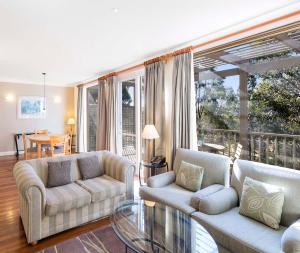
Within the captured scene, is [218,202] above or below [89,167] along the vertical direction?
below

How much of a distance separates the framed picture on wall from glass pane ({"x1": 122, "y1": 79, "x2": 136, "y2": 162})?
12.3 ft

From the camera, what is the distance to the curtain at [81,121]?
22.9 ft

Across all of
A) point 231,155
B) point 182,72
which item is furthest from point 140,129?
point 231,155

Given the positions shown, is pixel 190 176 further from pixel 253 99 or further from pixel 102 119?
pixel 102 119

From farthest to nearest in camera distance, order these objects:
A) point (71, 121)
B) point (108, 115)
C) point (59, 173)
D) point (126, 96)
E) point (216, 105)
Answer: point (71, 121)
point (108, 115)
point (126, 96)
point (216, 105)
point (59, 173)

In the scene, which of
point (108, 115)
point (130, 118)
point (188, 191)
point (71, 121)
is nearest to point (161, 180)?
point (188, 191)

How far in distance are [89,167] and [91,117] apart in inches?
156

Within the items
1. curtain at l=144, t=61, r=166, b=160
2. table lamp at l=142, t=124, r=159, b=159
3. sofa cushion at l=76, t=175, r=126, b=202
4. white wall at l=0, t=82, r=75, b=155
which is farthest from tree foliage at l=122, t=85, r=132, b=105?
white wall at l=0, t=82, r=75, b=155

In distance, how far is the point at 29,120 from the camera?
279 inches

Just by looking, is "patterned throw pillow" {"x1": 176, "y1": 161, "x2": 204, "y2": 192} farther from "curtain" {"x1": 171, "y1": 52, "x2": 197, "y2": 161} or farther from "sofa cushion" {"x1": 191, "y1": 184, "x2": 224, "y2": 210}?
"curtain" {"x1": 171, "y1": 52, "x2": 197, "y2": 161}

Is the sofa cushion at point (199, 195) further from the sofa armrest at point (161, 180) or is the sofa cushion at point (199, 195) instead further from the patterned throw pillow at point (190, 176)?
the sofa armrest at point (161, 180)

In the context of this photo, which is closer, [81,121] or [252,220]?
[252,220]

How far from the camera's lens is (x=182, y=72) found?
3359 millimetres

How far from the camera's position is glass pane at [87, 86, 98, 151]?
21.9 feet
